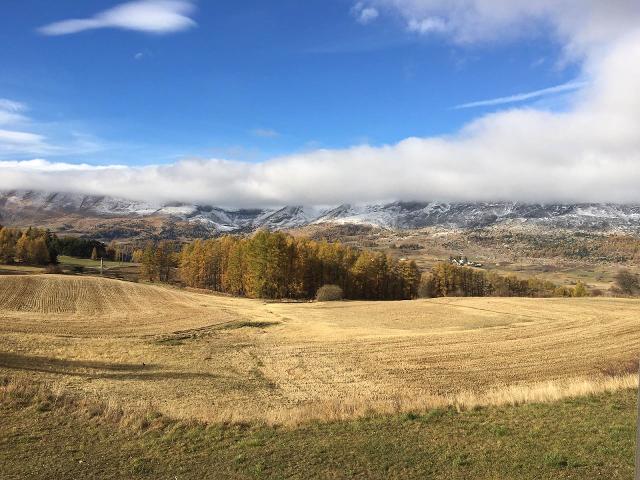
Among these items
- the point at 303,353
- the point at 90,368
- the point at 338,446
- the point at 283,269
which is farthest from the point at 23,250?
the point at 338,446

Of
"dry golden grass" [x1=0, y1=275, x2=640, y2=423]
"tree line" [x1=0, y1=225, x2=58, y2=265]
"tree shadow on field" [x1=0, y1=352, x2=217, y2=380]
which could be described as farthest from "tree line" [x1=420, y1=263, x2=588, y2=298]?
"tree shadow on field" [x1=0, y1=352, x2=217, y2=380]

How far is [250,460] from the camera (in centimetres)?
1495

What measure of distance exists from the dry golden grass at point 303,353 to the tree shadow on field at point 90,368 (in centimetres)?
12

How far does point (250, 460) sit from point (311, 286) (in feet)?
327

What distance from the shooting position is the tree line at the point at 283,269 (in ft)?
346

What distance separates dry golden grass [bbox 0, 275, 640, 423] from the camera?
82.8ft

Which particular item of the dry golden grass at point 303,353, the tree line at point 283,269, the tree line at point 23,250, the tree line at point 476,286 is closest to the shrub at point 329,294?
the tree line at point 283,269

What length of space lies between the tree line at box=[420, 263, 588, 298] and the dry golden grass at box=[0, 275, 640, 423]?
5130 centimetres

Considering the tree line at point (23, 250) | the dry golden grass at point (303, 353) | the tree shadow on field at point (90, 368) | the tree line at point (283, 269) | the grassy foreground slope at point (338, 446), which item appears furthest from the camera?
the tree line at point (23, 250)

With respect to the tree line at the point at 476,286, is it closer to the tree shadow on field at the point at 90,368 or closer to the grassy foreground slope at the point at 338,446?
the tree shadow on field at the point at 90,368

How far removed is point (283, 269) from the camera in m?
106

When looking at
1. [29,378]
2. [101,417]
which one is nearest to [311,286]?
[29,378]

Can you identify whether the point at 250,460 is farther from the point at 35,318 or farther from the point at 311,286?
the point at 311,286

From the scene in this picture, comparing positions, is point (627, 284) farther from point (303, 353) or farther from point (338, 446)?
point (338, 446)
